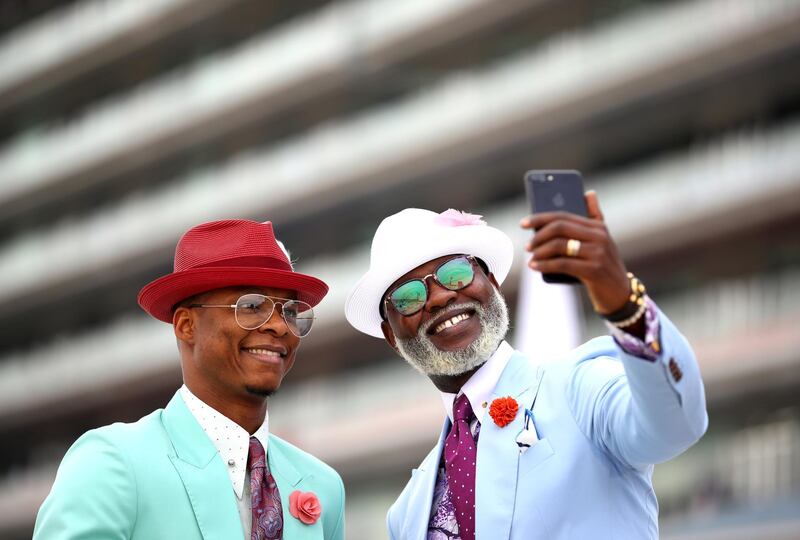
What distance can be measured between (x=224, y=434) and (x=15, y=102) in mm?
46327

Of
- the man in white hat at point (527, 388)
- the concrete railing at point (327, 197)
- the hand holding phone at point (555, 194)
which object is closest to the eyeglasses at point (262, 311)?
the man in white hat at point (527, 388)

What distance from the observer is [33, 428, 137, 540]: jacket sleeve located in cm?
455

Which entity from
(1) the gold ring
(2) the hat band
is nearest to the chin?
(2) the hat band

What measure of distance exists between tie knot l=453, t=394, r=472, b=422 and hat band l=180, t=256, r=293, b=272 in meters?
0.89

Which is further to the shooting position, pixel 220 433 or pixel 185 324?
pixel 185 324

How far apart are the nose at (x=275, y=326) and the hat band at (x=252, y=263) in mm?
201

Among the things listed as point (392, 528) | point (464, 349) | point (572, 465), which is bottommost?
point (392, 528)

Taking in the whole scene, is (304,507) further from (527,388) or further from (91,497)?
(527,388)

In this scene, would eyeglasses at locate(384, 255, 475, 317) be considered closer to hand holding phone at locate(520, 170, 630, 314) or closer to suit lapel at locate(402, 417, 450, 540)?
suit lapel at locate(402, 417, 450, 540)

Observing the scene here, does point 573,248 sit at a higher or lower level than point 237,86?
lower

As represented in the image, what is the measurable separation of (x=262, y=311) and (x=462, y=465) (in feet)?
3.30

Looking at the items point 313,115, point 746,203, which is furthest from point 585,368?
point 313,115

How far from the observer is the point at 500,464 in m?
5.08

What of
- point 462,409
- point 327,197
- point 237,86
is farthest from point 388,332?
point 237,86
